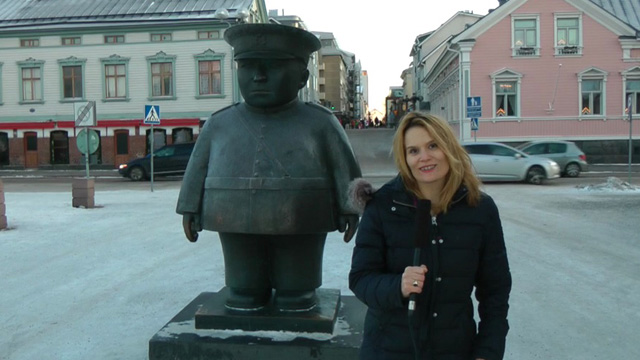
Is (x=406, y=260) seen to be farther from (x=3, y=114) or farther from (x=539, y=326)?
(x=3, y=114)

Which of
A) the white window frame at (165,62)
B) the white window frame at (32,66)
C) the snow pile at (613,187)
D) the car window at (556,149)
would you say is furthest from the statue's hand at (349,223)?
the white window frame at (32,66)

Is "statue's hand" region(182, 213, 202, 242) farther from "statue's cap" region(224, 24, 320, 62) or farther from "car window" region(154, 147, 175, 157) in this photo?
"car window" region(154, 147, 175, 157)

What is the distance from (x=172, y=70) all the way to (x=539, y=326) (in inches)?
1108

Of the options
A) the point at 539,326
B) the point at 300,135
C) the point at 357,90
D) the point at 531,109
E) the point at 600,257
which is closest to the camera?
the point at 300,135

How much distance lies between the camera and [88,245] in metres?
8.18

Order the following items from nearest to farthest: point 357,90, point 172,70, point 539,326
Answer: point 539,326 < point 172,70 < point 357,90

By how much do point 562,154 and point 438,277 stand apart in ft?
65.5

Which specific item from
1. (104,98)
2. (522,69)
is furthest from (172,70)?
Result: (522,69)

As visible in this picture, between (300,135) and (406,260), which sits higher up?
(300,135)

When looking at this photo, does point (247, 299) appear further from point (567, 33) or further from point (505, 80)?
point (567, 33)

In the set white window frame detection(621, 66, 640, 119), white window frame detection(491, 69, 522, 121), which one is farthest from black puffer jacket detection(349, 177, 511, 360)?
white window frame detection(621, 66, 640, 119)

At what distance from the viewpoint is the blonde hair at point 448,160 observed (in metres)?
2.19

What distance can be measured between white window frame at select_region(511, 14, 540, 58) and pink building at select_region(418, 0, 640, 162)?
1.7 inches

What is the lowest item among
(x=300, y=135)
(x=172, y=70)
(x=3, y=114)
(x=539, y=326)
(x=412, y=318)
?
(x=539, y=326)
